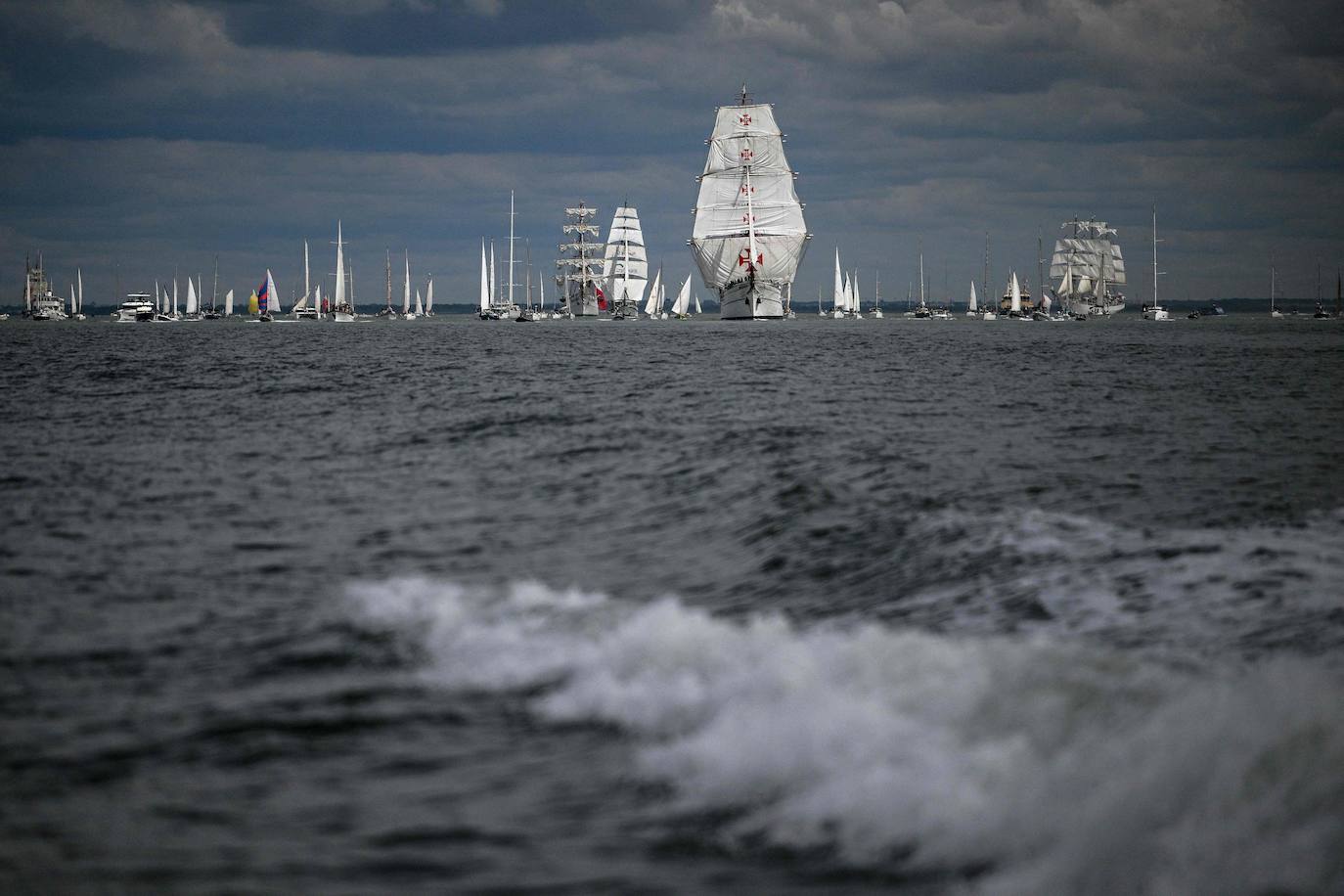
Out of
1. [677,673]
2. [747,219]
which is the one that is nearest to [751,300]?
[747,219]

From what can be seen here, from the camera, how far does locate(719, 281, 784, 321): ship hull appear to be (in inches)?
6437

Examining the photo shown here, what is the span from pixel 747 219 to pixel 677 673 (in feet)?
519

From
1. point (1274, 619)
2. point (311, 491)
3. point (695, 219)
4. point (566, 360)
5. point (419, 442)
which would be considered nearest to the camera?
point (1274, 619)

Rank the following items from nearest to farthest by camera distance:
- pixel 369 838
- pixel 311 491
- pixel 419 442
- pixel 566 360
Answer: pixel 369 838, pixel 311 491, pixel 419 442, pixel 566 360

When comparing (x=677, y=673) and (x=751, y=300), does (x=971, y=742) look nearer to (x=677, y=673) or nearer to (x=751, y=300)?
(x=677, y=673)

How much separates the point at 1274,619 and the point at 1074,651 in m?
2.09

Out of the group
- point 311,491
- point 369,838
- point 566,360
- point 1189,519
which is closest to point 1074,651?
point 369,838

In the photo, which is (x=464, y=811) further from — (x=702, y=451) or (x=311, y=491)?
(x=702, y=451)

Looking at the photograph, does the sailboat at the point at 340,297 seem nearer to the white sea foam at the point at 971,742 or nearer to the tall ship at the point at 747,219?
the tall ship at the point at 747,219

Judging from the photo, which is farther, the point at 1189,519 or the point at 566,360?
the point at 566,360

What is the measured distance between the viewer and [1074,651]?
832 centimetres

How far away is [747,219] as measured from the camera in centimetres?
16275

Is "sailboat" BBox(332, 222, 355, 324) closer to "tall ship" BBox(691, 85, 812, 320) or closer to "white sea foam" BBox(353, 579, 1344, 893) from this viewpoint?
"tall ship" BBox(691, 85, 812, 320)

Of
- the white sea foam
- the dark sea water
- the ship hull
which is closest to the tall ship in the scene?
the ship hull
